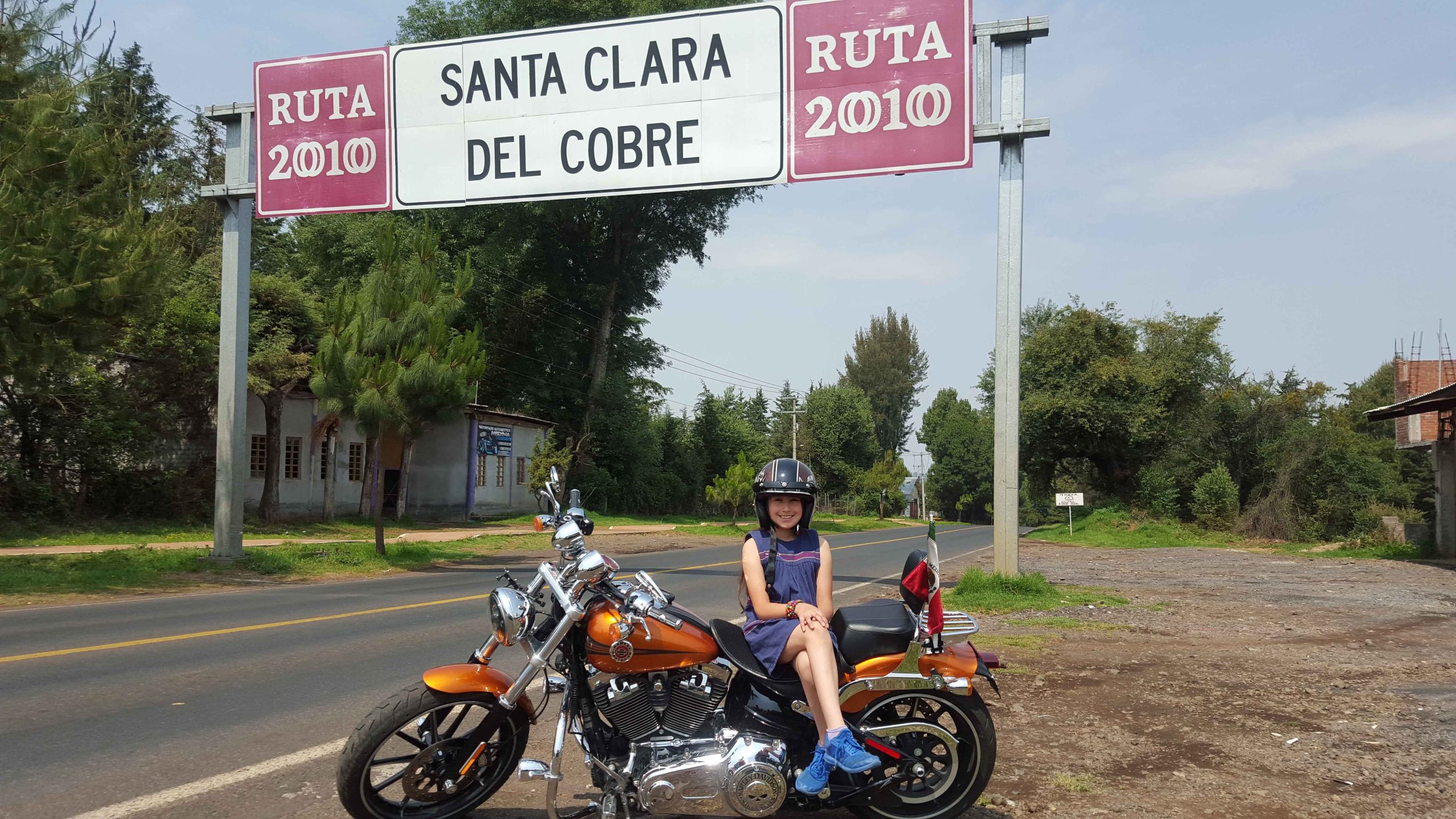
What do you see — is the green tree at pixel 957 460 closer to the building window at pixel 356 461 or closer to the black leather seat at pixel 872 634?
the building window at pixel 356 461

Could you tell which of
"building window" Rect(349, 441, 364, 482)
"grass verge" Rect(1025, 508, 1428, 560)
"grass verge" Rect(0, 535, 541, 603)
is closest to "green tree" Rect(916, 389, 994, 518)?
"grass verge" Rect(1025, 508, 1428, 560)

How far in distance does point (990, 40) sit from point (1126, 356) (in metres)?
33.4

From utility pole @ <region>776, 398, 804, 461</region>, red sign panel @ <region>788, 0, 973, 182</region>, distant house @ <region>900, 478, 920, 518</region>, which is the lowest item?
distant house @ <region>900, 478, 920, 518</region>

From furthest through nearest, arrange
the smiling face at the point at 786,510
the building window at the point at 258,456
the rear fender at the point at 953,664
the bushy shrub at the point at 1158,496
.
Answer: the bushy shrub at the point at 1158,496, the building window at the point at 258,456, the smiling face at the point at 786,510, the rear fender at the point at 953,664

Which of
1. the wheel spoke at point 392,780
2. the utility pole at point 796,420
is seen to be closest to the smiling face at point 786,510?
the wheel spoke at point 392,780

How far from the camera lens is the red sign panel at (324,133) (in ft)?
46.7

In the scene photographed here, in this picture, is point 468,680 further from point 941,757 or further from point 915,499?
point 915,499

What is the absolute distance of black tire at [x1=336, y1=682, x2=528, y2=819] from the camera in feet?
13.4

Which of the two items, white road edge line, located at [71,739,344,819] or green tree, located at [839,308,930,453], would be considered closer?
white road edge line, located at [71,739,344,819]

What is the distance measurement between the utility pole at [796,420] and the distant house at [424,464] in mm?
24200

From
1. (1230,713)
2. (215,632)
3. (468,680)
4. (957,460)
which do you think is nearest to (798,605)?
(468,680)

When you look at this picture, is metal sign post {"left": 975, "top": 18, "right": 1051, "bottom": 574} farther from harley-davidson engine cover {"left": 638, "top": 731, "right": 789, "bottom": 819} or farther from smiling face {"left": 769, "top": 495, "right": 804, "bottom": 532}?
harley-davidson engine cover {"left": 638, "top": 731, "right": 789, "bottom": 819}

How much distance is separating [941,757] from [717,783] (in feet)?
3.51

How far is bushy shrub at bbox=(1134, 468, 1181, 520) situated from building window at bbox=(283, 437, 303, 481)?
1230 inches
